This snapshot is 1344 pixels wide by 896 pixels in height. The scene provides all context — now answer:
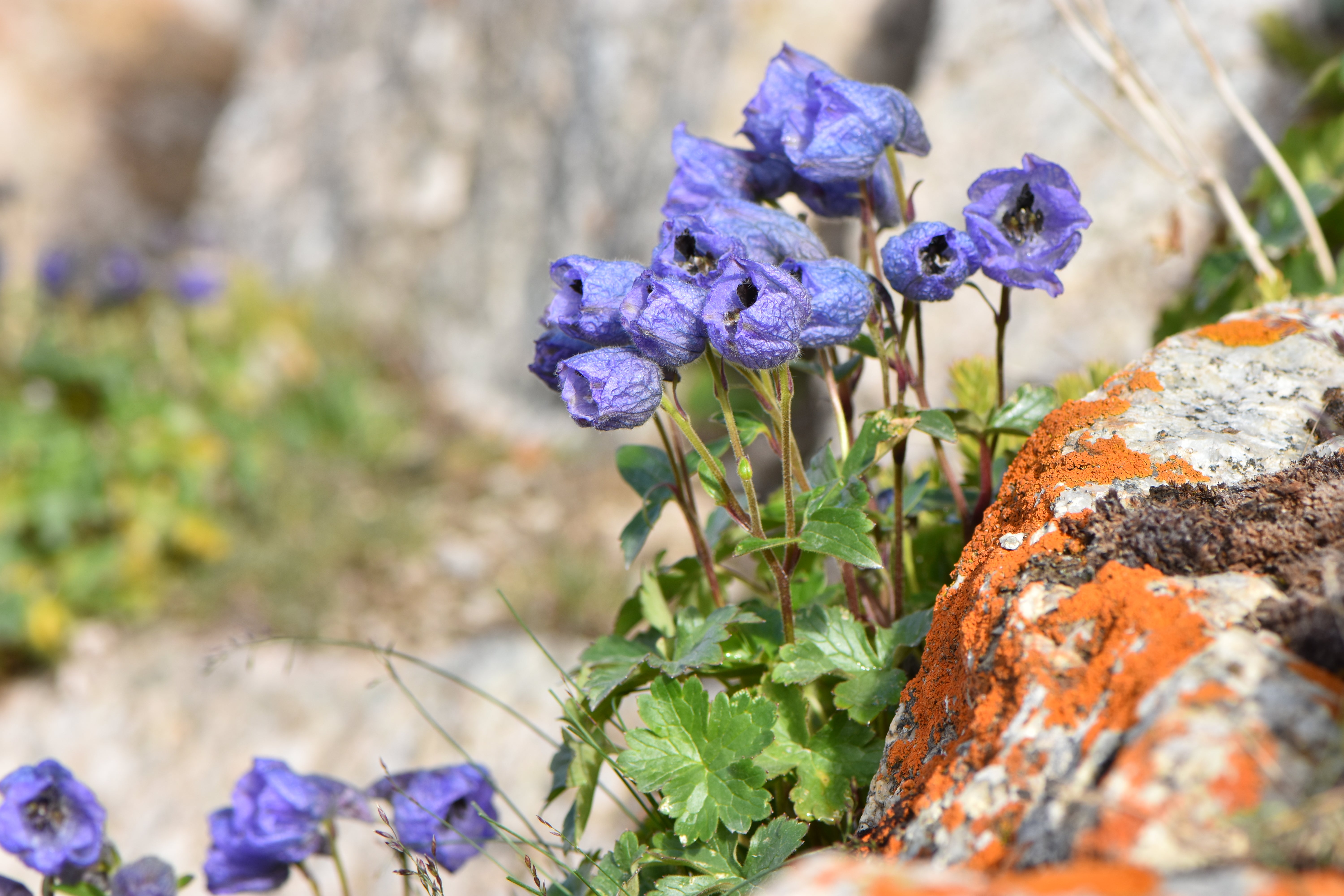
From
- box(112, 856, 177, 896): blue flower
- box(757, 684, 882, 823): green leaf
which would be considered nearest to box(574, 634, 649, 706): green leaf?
box(757, 684, 882, 823): green leaf

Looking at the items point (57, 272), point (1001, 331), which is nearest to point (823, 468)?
point (1001, 331)

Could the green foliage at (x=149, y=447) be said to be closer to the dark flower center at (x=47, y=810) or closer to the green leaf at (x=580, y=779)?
the dark flower center at (x=47, y=810)

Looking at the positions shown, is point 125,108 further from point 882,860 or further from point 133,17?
point 882,860

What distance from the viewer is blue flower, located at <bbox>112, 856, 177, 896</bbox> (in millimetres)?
1350

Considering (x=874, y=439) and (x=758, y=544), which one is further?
(x=874, y=439)

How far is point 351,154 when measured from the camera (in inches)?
269

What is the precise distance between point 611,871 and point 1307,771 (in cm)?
74

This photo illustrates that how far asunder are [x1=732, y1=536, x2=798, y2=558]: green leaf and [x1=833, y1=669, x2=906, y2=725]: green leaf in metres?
0.21

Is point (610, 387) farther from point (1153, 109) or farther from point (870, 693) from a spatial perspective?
point (1153, 109)

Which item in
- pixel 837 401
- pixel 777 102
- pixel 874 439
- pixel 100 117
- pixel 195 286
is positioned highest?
pixel 100 117

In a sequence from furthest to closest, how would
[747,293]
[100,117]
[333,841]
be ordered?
[100,117], [333,841], [747,293]

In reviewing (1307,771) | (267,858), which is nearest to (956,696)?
(1307,771)

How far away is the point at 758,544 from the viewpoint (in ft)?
3.42

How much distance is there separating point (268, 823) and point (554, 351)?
80 centimetres
